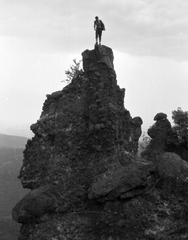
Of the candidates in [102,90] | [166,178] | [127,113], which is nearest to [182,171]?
[166,178]

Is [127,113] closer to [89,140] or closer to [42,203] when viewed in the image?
[89,140]

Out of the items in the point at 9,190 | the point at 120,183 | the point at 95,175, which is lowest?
the point at 9,190

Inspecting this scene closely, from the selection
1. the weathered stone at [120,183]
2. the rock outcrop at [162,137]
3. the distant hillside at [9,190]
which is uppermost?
the rock outcrop at [162,137]

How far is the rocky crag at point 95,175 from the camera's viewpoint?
47.5ft

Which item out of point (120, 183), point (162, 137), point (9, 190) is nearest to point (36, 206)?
point (120, 183)

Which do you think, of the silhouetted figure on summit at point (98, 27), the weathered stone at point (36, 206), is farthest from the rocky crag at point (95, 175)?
the silhouetted figure on summit at point (98, 27)

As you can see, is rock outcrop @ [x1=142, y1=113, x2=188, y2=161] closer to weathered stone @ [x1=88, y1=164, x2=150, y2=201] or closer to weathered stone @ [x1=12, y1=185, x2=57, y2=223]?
weathered stone @ [x1=88, y1=164, x2=150, y2=201]

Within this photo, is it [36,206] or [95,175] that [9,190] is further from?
[95,175]

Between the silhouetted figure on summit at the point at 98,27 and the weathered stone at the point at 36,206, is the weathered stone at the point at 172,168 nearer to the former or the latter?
the weathered stone at the point at 36,206

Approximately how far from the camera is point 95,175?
54.8ft

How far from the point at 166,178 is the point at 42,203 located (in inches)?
329

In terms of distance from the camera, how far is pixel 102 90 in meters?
18.4

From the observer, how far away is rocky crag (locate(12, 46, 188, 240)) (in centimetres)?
1448

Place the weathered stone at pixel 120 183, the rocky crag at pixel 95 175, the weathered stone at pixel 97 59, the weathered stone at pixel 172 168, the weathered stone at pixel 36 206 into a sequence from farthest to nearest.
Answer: the weathered stone at pixel 97 59 < the weathered stone at pixel 172 168 < the weathered stone at pixel 36 206 < the weathered stone at pixel 120 183 < the rocky crag at pixel 95 175
